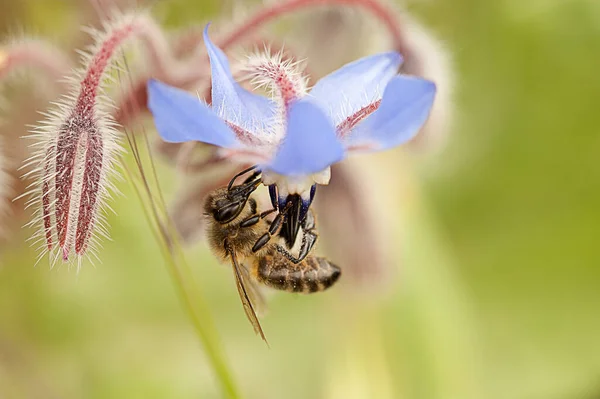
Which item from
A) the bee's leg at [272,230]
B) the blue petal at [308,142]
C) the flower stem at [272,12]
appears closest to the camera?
the blue petal at [308,142]

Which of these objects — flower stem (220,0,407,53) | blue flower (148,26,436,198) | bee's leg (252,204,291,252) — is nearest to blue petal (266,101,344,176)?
blue flower (148,26,436,198)

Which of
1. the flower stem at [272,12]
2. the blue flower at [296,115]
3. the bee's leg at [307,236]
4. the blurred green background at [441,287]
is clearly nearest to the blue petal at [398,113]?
the blue flower at [296,115]

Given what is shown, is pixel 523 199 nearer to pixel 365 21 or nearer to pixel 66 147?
pixel 365 21

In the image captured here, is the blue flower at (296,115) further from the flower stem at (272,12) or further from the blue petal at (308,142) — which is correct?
the flower stem at (272,12)

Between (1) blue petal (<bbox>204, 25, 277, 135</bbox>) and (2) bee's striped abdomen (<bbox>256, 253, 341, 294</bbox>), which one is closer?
(1) blue petal (<bbox>204, 25, 277, 135</bbox>)

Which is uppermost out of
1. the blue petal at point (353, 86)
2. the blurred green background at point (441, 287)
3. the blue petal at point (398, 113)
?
the blurred green background at point (441, 287)

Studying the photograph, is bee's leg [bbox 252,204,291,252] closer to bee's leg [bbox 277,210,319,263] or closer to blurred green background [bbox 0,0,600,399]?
bee's leg [bbox 277,210,319,263]
